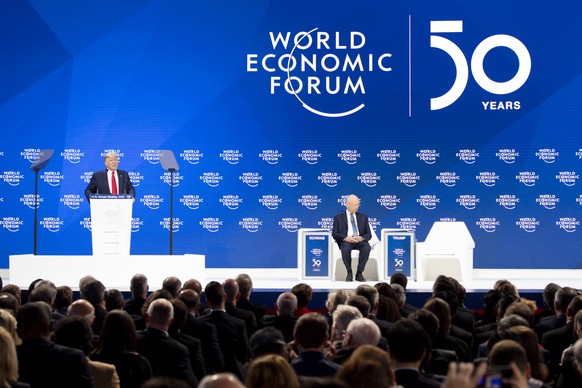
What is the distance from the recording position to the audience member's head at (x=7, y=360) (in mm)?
3559

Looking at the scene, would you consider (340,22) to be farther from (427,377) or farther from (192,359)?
(427,377)

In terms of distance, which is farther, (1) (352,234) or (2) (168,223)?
(2) (168,223)

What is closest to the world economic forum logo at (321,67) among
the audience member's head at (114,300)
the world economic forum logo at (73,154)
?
the world economic forum logo at (73,154)

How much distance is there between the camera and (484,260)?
1295 cm

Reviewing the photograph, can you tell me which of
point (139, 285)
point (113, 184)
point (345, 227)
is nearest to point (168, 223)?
point (113, 184)

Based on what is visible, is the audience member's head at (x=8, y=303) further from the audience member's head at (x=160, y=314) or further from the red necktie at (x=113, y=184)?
the red necktie at (x=113, y=184)

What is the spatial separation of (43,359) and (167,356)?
83 centimetres

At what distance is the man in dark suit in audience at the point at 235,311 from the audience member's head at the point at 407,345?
2.89 metres

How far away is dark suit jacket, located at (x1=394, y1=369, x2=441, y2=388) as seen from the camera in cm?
360

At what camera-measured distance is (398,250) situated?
11.7 meters

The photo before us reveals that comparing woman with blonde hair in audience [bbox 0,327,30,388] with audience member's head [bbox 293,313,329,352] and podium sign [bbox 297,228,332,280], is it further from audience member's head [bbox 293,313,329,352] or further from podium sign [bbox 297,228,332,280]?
podium sign [bbox 297,228,332,280]

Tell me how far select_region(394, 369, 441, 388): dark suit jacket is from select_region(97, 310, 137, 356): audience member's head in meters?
1.39

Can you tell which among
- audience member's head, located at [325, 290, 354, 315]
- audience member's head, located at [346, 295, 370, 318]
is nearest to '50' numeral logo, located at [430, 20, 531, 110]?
audience member's head, located at [325, 290, 354, 315]

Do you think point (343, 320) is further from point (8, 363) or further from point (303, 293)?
point (303, 293)
